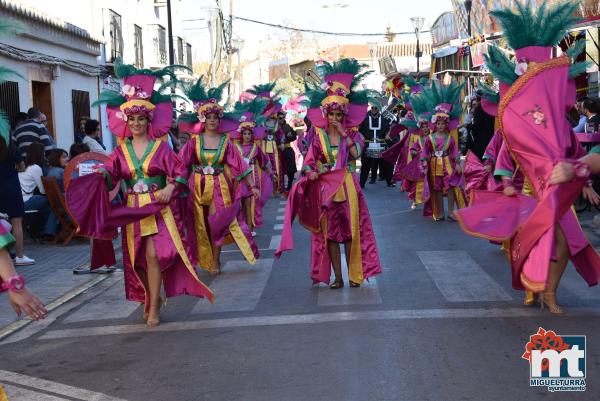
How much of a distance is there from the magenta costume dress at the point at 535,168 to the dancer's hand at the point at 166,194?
230cm

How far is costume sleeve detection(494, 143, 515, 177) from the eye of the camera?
7.37m

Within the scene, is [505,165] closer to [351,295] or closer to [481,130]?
[351,295]

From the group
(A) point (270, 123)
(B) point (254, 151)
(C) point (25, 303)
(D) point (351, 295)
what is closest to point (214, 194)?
(D) point (351, 295)

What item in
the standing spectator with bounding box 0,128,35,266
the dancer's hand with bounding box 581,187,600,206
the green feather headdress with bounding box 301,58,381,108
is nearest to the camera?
the dancer's hand with bounding box 581,187,600,206

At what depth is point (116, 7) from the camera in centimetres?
2942

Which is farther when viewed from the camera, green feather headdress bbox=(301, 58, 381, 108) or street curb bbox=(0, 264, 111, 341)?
green feather headdress bbox=(301, 58, 381, 108)

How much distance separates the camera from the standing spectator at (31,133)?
14108 millimetres

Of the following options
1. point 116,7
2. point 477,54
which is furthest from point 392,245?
point 116,7

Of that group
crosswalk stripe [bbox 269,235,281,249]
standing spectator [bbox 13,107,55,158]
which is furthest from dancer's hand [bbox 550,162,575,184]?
standing spectator [bbox 13,107,55,158]

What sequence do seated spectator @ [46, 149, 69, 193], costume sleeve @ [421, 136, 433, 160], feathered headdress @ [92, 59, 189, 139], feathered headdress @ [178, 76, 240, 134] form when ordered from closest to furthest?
1. feathered headdress @ [92, 59, 189, 139]
2. feathered headdress @ [178, 76, 240, 134]
3. seated spectator @ [46, 149, 69, 193]
4. costume sleeve @ [421, 136, 433, 160]

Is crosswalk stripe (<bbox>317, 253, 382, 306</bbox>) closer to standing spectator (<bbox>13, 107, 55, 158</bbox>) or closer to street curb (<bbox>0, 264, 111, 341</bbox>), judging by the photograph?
street curb (<bbox>0, 264, 111, 341</bbox>)

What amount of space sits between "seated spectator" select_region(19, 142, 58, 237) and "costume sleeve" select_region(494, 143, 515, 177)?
312 inches

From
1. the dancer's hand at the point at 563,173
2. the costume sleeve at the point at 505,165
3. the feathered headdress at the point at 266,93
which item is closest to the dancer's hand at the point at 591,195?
the dancer's hand at the point at 563,173

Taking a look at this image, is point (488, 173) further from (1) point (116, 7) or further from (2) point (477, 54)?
(1) point (116, 7)
